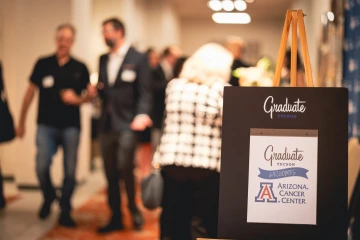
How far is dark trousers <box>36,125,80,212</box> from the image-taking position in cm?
485

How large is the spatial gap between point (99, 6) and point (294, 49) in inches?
270

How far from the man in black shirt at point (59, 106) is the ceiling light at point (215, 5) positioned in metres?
1.24

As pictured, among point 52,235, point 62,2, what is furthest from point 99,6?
point 52,235

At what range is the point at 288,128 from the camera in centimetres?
218

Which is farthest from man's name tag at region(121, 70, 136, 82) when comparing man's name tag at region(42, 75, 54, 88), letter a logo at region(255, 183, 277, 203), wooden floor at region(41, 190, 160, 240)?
letter a logo at region(255, 183, 277, 203)

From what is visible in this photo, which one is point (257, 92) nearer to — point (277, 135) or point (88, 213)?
point (277, 135)

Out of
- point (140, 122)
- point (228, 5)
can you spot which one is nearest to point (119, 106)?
point (140, 122)

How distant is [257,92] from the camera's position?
2.19 metres

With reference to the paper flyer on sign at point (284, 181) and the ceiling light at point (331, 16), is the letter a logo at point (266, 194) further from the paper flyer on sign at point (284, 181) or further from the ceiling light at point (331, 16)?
the ceiling light at point (331, 16)

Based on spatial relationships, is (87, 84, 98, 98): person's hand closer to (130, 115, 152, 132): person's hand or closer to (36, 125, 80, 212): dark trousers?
(36, 125, 80, 212): dark trousers

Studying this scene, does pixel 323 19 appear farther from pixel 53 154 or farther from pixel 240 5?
pixel 53 154

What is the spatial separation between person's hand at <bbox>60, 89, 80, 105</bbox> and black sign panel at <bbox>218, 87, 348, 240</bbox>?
2.82 metres

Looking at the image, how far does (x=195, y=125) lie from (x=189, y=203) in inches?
18.8

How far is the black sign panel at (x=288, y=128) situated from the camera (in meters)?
2.16
